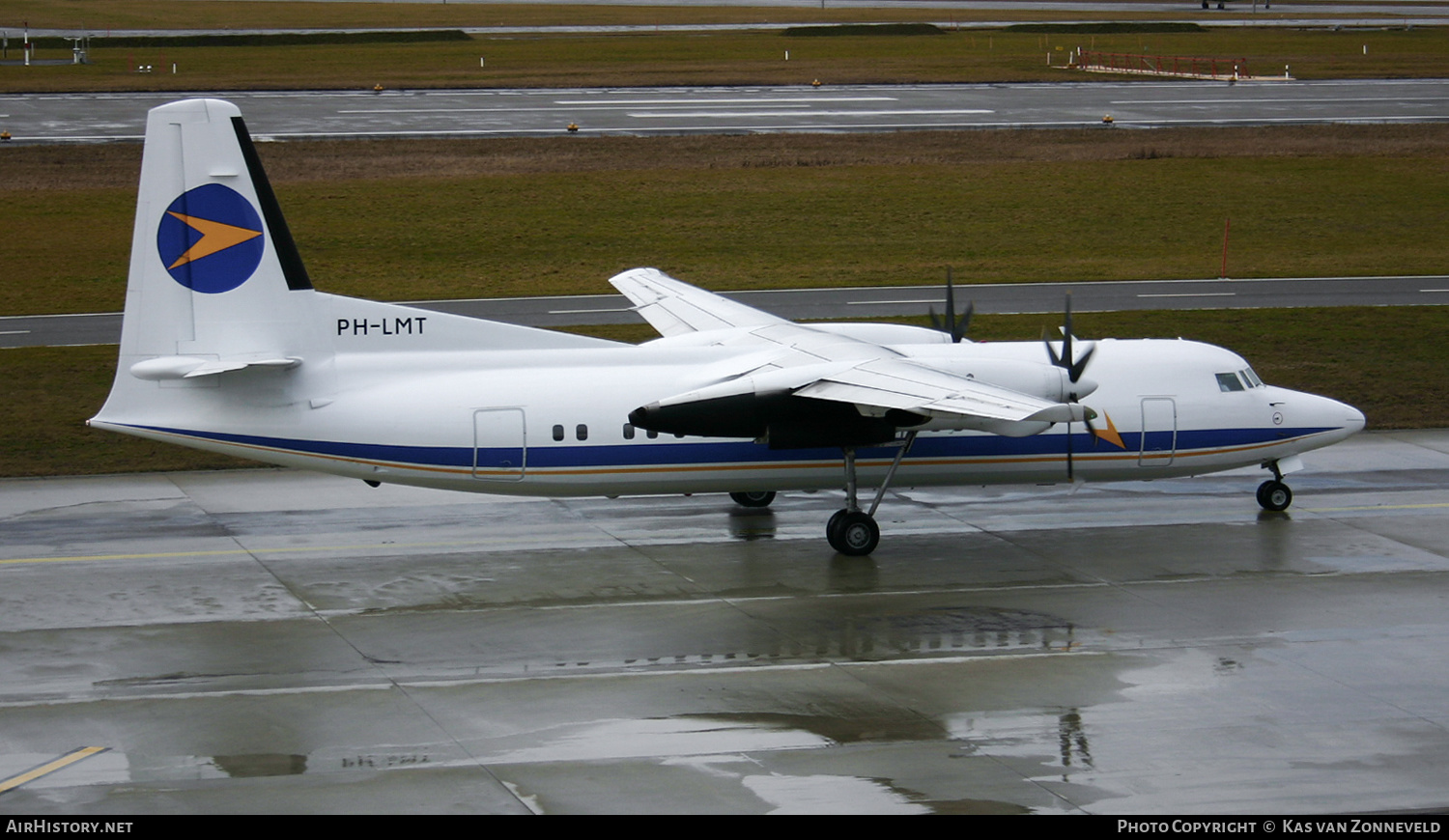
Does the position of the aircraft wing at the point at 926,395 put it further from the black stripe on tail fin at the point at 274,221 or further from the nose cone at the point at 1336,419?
the black stripe on tail fin at the point at 274,221

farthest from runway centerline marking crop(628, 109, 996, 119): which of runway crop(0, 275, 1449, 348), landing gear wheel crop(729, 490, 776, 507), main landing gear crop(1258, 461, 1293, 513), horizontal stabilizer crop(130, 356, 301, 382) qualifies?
horizontal stabilizer crop(130, 356, 301, 382)

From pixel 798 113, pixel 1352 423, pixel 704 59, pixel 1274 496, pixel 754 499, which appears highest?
pixel 704 59

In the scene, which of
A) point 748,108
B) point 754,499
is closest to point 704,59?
point 748,108

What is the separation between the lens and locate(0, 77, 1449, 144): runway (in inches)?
2749

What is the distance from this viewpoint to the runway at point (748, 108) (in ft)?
229

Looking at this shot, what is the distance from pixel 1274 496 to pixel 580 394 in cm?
1237

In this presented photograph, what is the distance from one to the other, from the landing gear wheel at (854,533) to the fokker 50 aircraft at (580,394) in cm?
3

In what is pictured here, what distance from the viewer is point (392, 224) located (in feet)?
176

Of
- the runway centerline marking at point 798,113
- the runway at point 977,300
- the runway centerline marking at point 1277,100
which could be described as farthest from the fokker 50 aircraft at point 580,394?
the runway centerline marking at point 1277,100

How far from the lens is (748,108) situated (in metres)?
76.9

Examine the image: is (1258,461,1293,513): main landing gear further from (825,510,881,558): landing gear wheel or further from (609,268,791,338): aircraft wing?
(609,268,791,338): aircraft wing

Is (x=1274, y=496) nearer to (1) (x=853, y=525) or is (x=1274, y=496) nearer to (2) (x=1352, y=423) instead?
(2) (x=1352, y=423)
